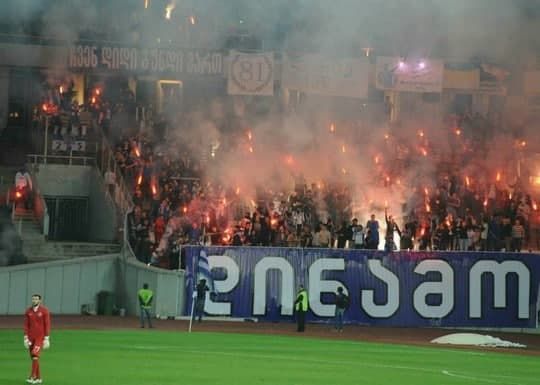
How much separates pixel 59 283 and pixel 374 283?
31.0 ft

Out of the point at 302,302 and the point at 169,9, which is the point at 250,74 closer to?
the point at 302,302

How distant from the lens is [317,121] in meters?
39.7

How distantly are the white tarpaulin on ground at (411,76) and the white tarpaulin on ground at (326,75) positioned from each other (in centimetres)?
119

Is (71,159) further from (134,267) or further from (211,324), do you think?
(211,324)

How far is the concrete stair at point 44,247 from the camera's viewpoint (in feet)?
122

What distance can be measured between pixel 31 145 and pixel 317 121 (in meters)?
10.0

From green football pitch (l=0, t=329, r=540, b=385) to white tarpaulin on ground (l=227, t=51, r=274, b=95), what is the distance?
7.01 metres

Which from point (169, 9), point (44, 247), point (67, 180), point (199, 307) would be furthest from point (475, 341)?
point (67, 180)

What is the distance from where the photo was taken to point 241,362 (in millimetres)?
22531

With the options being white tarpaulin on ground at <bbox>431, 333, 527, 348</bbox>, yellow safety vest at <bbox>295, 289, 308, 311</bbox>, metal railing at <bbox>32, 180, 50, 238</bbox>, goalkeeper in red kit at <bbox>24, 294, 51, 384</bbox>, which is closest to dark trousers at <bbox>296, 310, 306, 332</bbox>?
yellow safety vest at <bbox>295, 289, 308, 311</bbox>

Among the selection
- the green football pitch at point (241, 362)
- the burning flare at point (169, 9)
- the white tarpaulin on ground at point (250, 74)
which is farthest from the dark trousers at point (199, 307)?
the burning flare at point (169, 9)

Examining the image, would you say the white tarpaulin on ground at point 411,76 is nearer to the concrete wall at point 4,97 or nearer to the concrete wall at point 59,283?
the concrete wall at point 59,283

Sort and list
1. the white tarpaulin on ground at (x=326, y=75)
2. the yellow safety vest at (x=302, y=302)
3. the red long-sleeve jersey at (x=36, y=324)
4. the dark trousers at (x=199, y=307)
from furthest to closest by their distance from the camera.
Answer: the dark trousers at (x=199, y=307) < the yellow safety vest at (x=302, y=302) < the white tarpaulin on ground at (x=326, y=75) < the red long-sleeve jersey at (x=36, y=324)

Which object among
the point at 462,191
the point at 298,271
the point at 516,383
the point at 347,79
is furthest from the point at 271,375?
the point at 462,191
